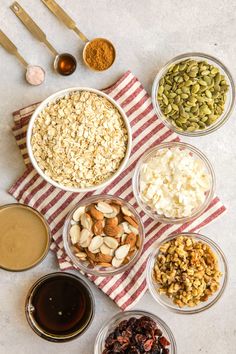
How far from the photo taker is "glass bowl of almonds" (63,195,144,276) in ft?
6.50

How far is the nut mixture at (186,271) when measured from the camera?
195 cm

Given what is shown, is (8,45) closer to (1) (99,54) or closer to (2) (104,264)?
(1) (99,54)

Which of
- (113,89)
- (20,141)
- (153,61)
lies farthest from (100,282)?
(153,61)

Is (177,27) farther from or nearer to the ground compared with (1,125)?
nearer to the ground

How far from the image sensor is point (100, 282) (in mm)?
2076

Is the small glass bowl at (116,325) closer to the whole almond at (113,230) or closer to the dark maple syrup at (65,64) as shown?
the whole almond at (113,230)

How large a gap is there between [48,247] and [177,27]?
1.11 meters

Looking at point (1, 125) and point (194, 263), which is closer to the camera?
point (194, 263)

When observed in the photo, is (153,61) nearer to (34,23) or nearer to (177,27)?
(177,27)

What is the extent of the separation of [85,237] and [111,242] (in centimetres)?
11

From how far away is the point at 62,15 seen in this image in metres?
2.07

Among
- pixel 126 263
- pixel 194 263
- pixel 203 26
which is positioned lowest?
pixel 194 263

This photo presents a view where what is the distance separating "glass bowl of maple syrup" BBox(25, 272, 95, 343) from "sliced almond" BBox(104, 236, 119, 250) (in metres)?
0.21

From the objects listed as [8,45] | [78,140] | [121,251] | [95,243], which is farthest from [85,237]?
[8,45]
